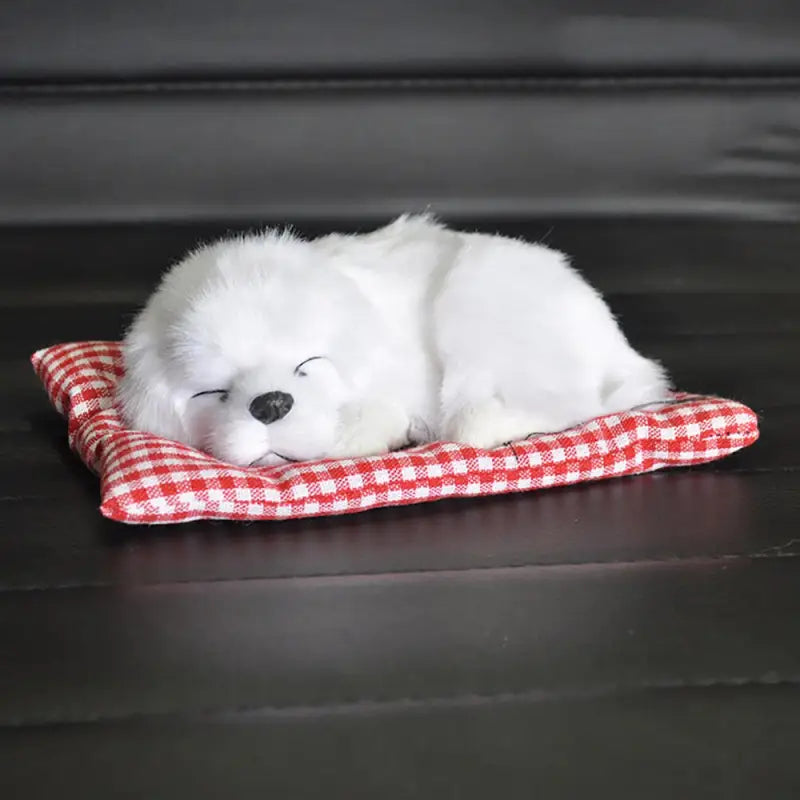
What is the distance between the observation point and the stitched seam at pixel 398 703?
1061 mm

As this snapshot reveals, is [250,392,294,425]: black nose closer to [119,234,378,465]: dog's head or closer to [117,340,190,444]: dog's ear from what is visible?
[119,234,378,465]: dog's head

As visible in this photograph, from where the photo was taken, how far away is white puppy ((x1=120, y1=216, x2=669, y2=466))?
4.51 feet

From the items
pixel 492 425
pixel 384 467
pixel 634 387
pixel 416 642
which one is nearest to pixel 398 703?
pixel 416 642

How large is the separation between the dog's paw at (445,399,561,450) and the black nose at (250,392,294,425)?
0.21 metres

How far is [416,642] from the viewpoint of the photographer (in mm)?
1168

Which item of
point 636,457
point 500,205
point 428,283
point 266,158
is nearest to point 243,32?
point 266,158

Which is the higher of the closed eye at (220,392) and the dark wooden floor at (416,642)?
the closed eye at (220,392)

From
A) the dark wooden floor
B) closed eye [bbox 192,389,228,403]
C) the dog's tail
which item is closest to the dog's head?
closed eye [bbox 192,389,228,403]

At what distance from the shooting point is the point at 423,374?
1.51 metres

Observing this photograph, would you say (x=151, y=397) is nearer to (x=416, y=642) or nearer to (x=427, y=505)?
(x=427, y=505)

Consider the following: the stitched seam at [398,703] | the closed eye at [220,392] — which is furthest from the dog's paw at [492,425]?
the stitched seam at [398,703]

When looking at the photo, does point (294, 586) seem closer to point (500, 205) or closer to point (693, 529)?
point (693, 529)

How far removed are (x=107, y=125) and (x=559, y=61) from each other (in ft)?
3.37

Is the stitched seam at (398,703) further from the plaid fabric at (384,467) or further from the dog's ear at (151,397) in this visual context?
the dog's ear at (151,397)
